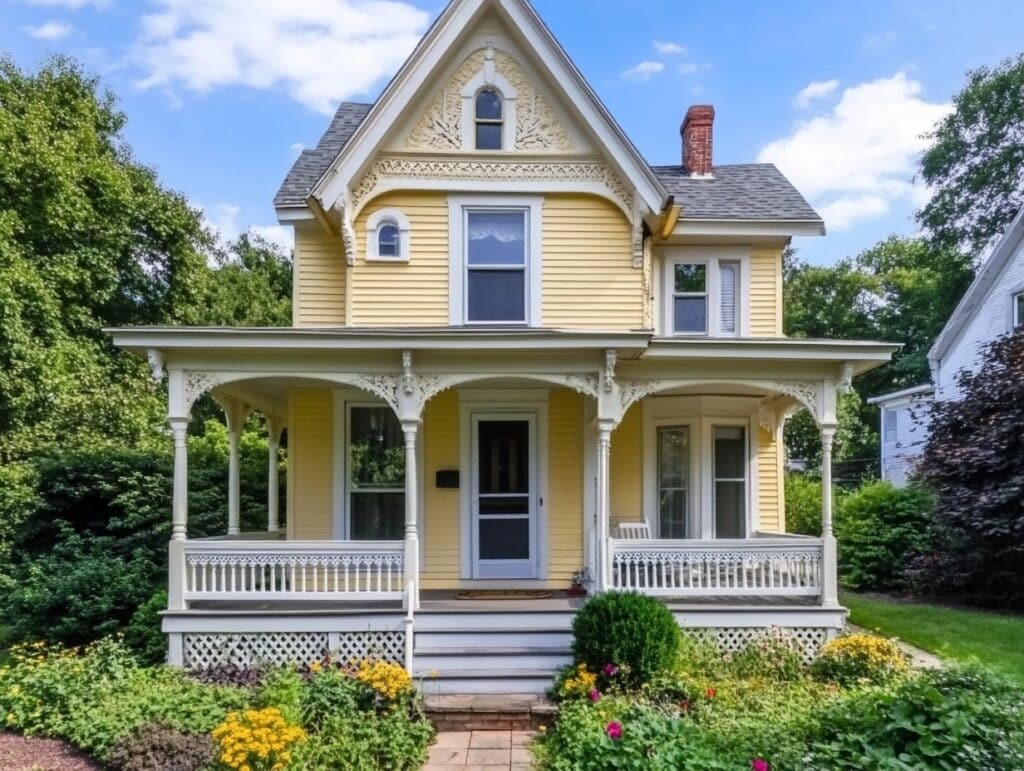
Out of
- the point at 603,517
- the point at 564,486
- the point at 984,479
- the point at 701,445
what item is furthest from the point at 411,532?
the point at 984,479

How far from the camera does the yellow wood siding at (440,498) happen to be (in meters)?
9.10

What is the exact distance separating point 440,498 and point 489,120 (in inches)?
200

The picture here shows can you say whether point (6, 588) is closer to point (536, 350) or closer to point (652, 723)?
point (536, 350)

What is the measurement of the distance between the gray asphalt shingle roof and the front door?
395cm

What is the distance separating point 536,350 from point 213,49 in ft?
50.6

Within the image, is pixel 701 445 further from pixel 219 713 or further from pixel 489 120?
pixel 219 713

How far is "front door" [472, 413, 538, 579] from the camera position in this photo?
917 centimetres

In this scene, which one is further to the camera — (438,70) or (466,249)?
(466,249)

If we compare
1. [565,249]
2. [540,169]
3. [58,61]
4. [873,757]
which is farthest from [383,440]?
[58,61]

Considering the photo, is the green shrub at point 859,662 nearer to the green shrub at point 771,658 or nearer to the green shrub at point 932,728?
the green shrub at point 771,658

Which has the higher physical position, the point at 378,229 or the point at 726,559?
the point at 378,229

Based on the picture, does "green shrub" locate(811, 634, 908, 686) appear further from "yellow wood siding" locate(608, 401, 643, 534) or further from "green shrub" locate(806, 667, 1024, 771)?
"yellow wood siding" locate(608, 401, 643, 534)

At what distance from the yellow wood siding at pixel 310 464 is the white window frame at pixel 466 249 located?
2.14 meters

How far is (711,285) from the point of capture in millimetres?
10352
